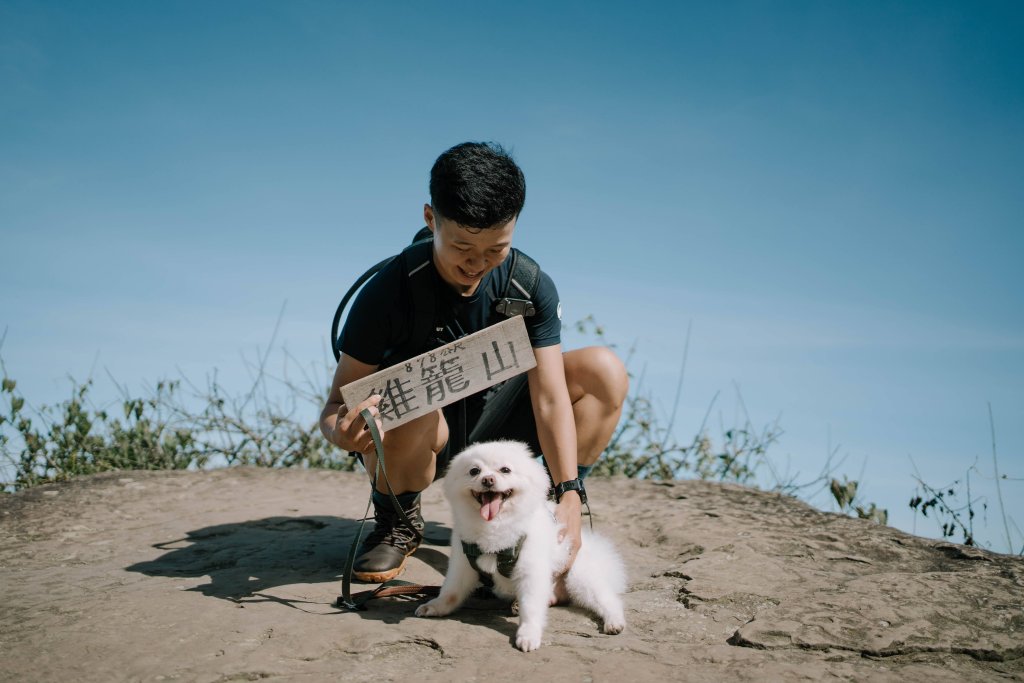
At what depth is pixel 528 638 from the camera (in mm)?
2652

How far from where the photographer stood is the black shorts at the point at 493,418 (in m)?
3.66

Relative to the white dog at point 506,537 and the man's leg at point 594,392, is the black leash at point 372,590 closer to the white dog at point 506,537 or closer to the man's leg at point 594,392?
the white dog at point 506,537

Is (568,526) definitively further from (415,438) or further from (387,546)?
(387,546)

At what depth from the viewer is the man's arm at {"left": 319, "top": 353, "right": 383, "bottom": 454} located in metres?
2.91

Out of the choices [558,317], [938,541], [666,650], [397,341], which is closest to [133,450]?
[397,341]

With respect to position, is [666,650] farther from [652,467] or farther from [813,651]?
[652,467]

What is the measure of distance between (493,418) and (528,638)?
124 cm

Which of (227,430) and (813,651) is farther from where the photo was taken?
(227,430)

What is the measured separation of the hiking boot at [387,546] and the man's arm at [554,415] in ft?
2.66

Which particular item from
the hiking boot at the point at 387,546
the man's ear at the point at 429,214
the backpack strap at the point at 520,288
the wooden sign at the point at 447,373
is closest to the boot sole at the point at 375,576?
the hiking boot at the point at 387,546

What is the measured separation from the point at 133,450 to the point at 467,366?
14.5ft

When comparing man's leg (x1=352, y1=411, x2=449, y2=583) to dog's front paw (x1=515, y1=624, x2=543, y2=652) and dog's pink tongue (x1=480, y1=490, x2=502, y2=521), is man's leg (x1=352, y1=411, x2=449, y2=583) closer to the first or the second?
dog's pink tongue (x1=480, y1=490, x2=502, y2=521)

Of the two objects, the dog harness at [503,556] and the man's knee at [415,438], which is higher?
the man's knee at [415,438]

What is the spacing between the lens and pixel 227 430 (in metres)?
6.55
